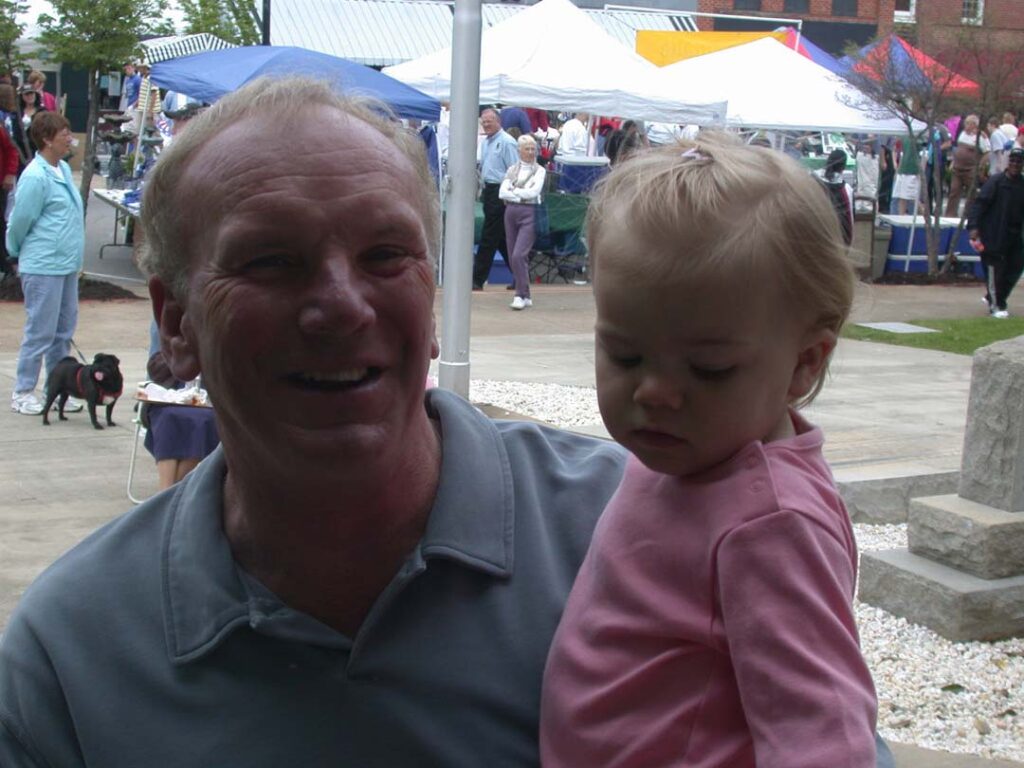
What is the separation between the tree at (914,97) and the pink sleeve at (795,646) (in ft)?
61.9

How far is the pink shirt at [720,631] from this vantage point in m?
1.67

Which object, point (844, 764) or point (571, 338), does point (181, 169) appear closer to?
point (844, 764)

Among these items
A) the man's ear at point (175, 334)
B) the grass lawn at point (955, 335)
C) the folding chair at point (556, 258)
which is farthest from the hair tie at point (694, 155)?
the folding chair at point (556, 258)

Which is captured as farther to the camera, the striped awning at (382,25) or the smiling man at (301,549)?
the striped awning at (382,25)

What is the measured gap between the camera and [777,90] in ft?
63.2

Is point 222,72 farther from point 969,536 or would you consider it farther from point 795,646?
point 795,646

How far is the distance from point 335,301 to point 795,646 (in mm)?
736

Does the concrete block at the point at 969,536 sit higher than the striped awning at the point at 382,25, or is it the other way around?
the striped awning at the point at 382,25

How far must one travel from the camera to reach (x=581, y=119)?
26.2m

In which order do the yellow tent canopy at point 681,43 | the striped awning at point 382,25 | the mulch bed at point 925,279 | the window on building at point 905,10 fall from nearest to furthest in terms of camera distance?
1. the mulch bed at point 925,279
2. the yellow tent canopy at point 681,43
3. the striped awning at point 382,25
4. the window on building at point 905,10

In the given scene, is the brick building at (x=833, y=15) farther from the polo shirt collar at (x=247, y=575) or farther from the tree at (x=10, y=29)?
the polo shirt collar at (x=247, y=575)

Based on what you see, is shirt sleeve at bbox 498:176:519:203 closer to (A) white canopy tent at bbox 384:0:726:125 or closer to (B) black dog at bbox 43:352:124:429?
(A) white canopy tent at bbox 384:0:726:125

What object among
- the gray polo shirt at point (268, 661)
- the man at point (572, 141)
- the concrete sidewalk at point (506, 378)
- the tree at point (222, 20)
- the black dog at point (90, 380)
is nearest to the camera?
the gray polo shirt at point (268, 661)

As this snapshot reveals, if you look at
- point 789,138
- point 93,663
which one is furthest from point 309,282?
point 789,138
